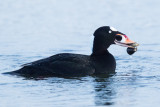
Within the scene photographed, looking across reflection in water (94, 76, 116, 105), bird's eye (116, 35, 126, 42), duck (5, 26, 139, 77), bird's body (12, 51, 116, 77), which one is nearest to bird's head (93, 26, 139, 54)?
bird's eye (116, 35, 126, 42)

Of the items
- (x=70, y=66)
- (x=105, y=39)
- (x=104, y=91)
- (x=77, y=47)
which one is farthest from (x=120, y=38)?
(x=77, y=47)

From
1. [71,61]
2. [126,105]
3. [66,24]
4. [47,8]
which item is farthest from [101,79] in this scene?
[47,8]

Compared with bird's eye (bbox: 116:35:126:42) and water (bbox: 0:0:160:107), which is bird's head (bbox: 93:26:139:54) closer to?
bird's eye (bbox: 116:35:126:42)

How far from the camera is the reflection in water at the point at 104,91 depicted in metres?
8.44

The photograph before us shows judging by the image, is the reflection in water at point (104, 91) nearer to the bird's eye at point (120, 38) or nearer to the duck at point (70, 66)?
the duck at point (70, 66)

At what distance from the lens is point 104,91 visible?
9.20 metres

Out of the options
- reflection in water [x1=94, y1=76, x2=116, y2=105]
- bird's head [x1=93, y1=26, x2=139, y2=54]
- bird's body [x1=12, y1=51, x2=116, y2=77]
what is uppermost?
bird's head [x1=93, y1=26, x2=139, y2=54]

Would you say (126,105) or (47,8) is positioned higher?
(47,8)

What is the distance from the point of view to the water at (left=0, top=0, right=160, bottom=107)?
8.71 m

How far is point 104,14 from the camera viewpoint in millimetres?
17656

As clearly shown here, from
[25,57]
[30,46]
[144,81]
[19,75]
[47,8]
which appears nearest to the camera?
[144,81]

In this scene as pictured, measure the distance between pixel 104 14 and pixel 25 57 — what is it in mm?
5249

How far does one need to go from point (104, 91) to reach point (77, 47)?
16.1ft

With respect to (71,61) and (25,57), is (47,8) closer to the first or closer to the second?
(25,57)
